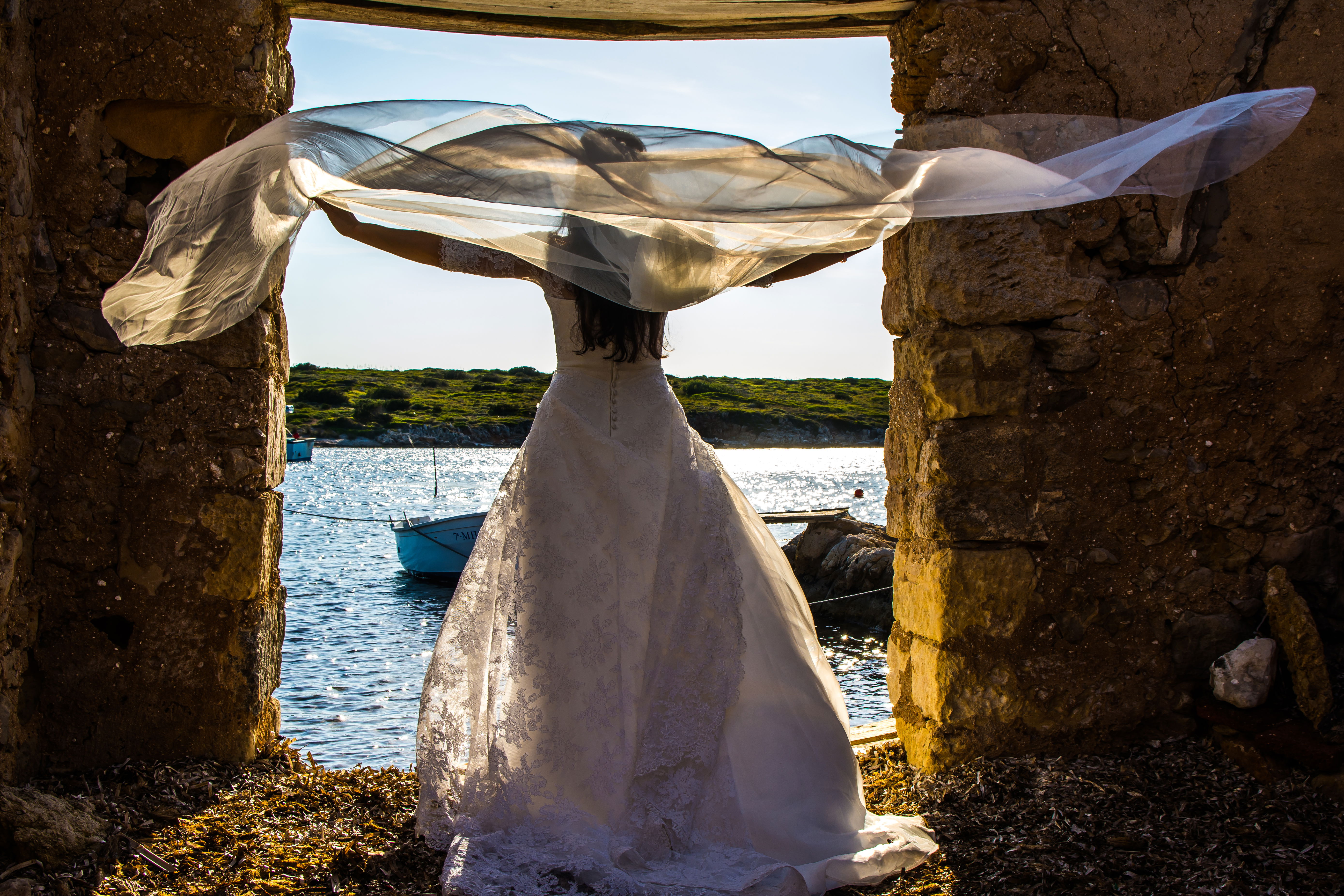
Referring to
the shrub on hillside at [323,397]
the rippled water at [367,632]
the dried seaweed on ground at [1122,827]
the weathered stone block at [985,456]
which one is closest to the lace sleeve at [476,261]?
the weathered stone block at [985,456]

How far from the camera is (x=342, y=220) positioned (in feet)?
7.20

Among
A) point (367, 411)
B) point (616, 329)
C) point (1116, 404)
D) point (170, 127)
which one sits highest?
point (170, 127)

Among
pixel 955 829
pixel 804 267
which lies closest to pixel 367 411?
pixel 804 267

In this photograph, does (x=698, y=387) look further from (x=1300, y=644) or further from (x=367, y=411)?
(x=1300, y=644)

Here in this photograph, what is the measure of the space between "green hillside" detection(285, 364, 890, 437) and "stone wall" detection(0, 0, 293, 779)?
56058 millimetres

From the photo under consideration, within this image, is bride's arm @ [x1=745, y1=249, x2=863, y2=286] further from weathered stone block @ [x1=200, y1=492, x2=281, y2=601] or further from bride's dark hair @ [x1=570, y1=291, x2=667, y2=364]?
weathered stone block @ [x1=200, y1=492, x2=281, y2=601]

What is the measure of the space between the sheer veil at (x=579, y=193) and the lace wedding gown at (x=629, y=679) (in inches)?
10.9

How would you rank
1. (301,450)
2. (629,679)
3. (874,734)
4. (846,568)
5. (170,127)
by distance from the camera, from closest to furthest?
(629,679), (170,127), (874,734), (846,568), (301,450)

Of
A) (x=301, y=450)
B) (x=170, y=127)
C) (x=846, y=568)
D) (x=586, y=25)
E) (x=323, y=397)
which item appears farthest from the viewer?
(x=323, y=397)

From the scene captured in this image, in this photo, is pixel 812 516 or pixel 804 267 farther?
pixel 812 516

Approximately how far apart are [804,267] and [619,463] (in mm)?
768

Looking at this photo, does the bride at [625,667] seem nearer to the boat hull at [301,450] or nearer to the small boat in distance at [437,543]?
the small boat in distance at [437,543]

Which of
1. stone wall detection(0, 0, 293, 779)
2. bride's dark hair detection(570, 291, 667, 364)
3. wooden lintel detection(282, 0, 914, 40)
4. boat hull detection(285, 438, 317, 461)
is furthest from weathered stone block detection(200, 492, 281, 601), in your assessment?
boat hull detection(285, 438, 317, 461)

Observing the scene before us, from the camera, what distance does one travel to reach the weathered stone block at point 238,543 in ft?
9.28
